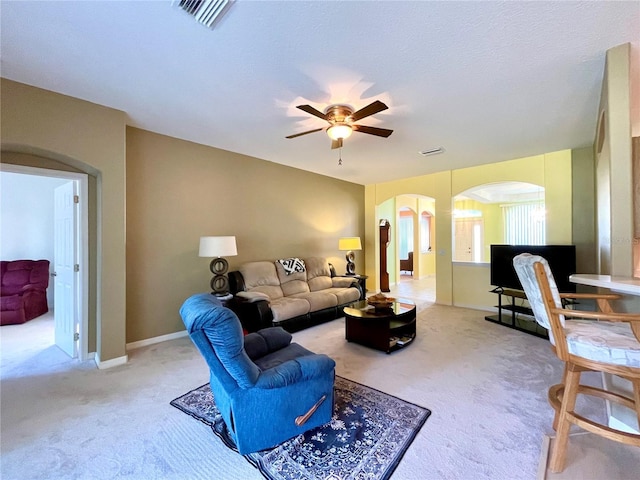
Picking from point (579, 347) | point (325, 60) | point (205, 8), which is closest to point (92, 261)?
point (205, 8)

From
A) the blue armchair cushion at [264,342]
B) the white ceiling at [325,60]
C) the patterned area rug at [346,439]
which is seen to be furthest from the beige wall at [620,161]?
the blue armchair cushion at [264,342]

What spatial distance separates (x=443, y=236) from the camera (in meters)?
5.71

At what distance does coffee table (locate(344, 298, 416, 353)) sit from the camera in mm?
3199

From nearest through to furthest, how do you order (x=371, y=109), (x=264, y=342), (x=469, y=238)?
(x=264, y=342) < (x=371, y=109) < (x=469, y=238)

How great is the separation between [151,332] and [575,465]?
4163 millimetres

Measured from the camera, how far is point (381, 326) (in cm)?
319

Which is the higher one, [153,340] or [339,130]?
[339,130]

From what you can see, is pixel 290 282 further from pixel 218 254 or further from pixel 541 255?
pixel 541 255

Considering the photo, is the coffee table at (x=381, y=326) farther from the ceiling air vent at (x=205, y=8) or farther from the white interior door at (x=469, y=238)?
the white interior door at (x=469, y=238)

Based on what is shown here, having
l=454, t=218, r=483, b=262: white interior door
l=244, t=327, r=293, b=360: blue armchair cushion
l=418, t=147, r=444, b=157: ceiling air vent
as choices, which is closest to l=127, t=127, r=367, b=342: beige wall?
l=244, t=327, r=293, b=360: blue armchair cushion

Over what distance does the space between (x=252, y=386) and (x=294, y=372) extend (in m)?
0.27

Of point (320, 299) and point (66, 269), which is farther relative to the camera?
point (320, 299)

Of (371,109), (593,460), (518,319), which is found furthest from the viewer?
(518,319)

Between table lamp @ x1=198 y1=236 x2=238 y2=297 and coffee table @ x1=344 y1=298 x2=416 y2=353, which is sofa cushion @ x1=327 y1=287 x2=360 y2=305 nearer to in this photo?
coffee table @ x1=344 y1=298 x2=416 y2=353
